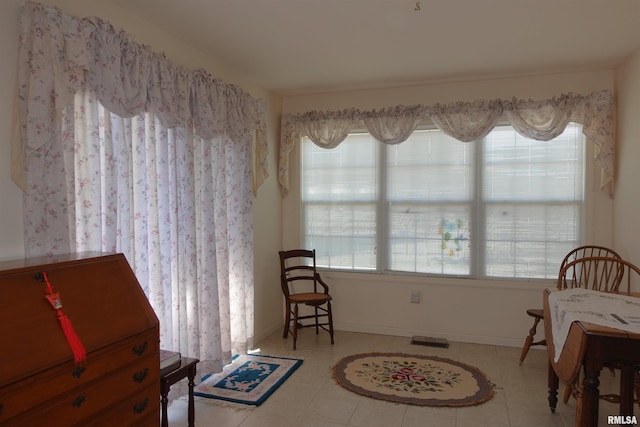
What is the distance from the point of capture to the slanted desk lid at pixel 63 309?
138 cm

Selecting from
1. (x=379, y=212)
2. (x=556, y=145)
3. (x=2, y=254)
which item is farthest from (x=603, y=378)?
(x=2, y=254)

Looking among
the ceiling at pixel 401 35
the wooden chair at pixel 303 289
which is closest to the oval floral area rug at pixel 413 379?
the wooden chair at pixel 303 289

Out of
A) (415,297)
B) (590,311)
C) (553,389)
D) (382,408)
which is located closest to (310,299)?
(415,297)

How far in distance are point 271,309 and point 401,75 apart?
2624 millimetres

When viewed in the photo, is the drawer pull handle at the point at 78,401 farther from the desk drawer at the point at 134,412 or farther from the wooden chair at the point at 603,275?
the wooden chair at the point at 603,275

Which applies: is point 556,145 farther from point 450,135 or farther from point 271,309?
point 271,309

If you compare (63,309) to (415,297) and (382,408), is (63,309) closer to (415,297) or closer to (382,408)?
(382,408)

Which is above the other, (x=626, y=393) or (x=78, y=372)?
(x=78, y=372)

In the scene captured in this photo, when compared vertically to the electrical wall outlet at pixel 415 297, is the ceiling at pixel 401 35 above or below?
above

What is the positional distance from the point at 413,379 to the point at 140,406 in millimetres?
2024

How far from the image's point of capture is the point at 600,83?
3637 mm

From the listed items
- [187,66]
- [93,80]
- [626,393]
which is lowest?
[626,393]

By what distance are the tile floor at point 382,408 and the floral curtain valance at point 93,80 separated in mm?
1823

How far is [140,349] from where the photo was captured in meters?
1.84
